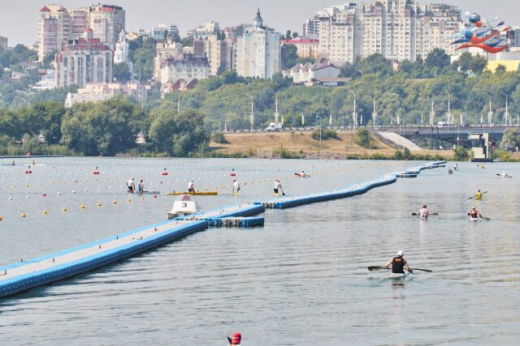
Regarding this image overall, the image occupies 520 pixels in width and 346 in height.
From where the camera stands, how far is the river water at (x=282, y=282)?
4231cm

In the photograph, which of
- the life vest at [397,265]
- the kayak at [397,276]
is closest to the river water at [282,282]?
the kayak at [397,276]

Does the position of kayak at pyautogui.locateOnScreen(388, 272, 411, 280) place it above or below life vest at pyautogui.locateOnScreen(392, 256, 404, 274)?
below

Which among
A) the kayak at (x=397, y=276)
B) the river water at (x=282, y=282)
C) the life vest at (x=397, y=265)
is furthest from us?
the life vest at (x=397, y=265)

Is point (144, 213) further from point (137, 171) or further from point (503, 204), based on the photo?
point (137, 171)

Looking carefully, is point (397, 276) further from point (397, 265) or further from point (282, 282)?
point (282, 282)

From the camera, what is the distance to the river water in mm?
42312

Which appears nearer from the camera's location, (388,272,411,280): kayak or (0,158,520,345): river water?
(0,158,520,345): river water

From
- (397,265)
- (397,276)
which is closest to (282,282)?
(397,276)

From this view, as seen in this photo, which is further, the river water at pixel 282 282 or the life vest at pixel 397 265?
the life vest at pixel 397 265

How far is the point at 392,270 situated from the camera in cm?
5406

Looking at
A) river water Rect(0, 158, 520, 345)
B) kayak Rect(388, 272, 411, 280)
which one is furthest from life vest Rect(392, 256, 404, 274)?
river water Rect(0, 158, 520, 345)

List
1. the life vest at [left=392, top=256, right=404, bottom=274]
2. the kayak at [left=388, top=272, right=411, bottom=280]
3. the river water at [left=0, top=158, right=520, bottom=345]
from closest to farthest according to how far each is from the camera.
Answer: the river water at [left=0, top=158, right=520, bottom=345]
the kayak at [left=388, top=272, right=411, bottom=280]
the life vest at [left=392, top=256, right=404, bottom=274]

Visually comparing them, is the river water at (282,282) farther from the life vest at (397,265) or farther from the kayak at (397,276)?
the life vest at (397,265)

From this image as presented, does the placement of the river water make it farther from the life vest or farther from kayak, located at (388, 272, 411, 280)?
the life vest
